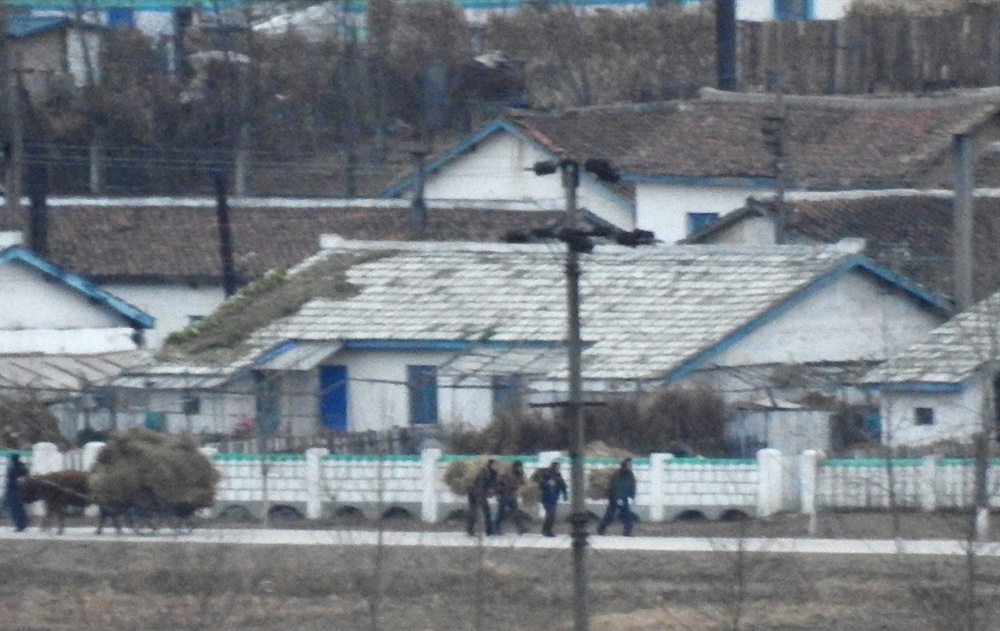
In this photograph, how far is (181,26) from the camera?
5081 cm

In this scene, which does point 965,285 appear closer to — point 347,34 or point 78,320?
point 78,320

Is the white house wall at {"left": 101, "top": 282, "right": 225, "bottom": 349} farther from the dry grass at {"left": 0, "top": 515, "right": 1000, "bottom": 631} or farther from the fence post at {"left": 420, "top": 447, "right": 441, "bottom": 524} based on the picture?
the dry grass at {"left": 0, "top": 515, "right": 1000, "bottom": 631}

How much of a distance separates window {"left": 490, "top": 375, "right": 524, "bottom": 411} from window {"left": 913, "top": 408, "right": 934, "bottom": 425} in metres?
4.62

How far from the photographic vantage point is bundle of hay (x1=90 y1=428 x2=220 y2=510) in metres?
24.1

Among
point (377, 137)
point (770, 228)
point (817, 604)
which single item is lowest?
point (817, 604)

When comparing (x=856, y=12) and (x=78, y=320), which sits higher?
(x=856, y=12)

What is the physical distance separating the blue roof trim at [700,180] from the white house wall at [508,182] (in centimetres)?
174

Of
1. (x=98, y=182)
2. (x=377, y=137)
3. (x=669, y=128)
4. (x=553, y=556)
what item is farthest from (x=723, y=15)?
(x=553, y=556)

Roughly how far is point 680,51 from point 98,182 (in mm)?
12661

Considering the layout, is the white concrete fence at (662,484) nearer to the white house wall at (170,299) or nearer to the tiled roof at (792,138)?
the tiled roof at (792,138)

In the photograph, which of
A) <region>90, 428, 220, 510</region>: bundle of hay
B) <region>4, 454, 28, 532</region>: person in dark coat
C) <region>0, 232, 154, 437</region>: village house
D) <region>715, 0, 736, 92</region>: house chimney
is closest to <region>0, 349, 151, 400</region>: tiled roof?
<region>0, 232, 154, 437</region>: village house

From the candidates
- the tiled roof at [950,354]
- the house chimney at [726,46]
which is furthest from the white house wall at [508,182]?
the tiled roof at [950,354]

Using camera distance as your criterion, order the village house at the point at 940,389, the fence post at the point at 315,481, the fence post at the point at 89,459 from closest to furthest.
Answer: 1. the fence post at the point at 315,481
2. the fence post at the point at 89,459
3. the village house at the point at 940,389

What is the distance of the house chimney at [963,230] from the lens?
30.7 m
